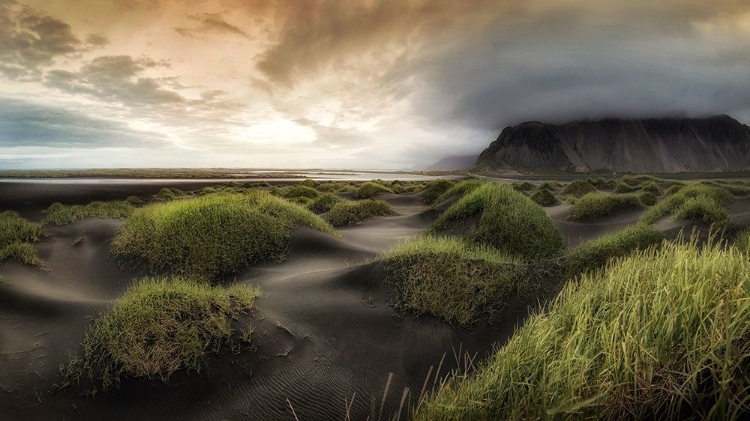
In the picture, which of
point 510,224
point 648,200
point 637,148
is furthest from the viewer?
point 637,148

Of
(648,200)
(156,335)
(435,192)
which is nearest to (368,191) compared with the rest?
(435,192)

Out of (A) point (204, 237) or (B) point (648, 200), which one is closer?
(A) point (204, 237)

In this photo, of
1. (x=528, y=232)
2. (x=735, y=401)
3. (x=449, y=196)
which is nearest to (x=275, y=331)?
(x=735, y=401)

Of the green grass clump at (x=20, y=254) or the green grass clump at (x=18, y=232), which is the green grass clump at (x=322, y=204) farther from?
the green grass clump at (x=20, y=254)

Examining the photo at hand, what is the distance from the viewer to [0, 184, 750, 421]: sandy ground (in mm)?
4262

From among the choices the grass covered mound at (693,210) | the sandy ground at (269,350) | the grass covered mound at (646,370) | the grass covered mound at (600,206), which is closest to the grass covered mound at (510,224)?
the sandy ground at (269,350)

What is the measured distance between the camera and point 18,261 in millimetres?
7594

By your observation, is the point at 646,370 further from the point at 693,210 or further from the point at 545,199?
the point at 545,199

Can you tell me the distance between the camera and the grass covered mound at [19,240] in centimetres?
764

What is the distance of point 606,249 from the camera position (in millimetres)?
8016

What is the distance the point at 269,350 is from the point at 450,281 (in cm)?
331

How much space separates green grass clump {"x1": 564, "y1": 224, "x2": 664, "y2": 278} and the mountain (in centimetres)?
17110

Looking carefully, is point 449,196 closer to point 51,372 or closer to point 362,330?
point 362,330

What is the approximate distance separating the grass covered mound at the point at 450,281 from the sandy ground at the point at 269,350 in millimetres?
247
